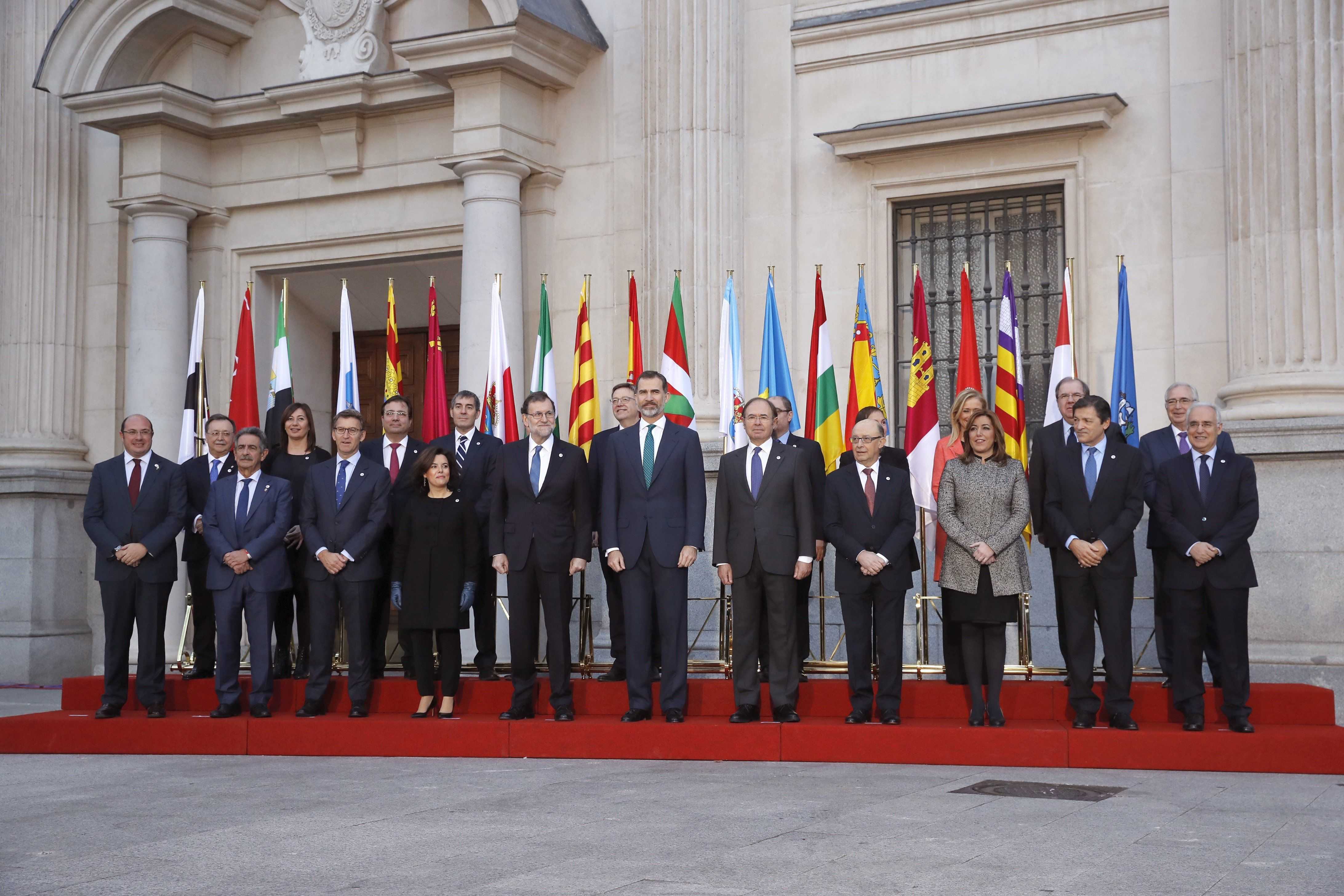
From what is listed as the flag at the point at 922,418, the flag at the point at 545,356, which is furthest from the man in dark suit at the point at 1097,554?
the flag at the point at 545,356

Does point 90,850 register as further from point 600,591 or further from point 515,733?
point 600,591

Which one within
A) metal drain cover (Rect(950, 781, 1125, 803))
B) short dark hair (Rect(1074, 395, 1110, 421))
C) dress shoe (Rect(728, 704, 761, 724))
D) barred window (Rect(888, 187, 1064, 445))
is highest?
barred window (Rect(888, 187, 1064, 445))

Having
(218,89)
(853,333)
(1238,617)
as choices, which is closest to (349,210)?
(218,89)

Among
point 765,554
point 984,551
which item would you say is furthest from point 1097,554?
point 765,554

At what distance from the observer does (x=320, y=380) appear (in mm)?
15656

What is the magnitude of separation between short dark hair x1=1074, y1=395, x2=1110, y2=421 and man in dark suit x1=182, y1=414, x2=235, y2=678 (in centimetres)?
541

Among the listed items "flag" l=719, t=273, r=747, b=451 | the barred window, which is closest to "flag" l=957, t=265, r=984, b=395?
the barred window

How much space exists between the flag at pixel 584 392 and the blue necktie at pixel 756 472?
2.96 m

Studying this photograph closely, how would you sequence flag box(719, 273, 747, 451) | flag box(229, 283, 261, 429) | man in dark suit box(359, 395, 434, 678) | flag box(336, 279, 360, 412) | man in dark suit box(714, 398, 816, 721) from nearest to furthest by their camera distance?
man in dark suit box(714, 398, 816, 721) → man in dark suit box(359, 395, 434, 678) → flag box(719, 273, 747, 451) → flag box(336, 279, 360, 412) → flag box(229, 283, 261, 429)

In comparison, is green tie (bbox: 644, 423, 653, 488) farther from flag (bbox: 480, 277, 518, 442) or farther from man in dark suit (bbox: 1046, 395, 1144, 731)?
flag (bbox: 480, 277, 518, 442)

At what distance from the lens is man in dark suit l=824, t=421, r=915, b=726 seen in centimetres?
831

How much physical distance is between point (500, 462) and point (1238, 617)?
4305 mm

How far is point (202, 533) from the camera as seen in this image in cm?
959

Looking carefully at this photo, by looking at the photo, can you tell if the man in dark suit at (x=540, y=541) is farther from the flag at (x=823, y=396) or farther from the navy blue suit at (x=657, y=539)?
the flag at (x=823, y=396)
